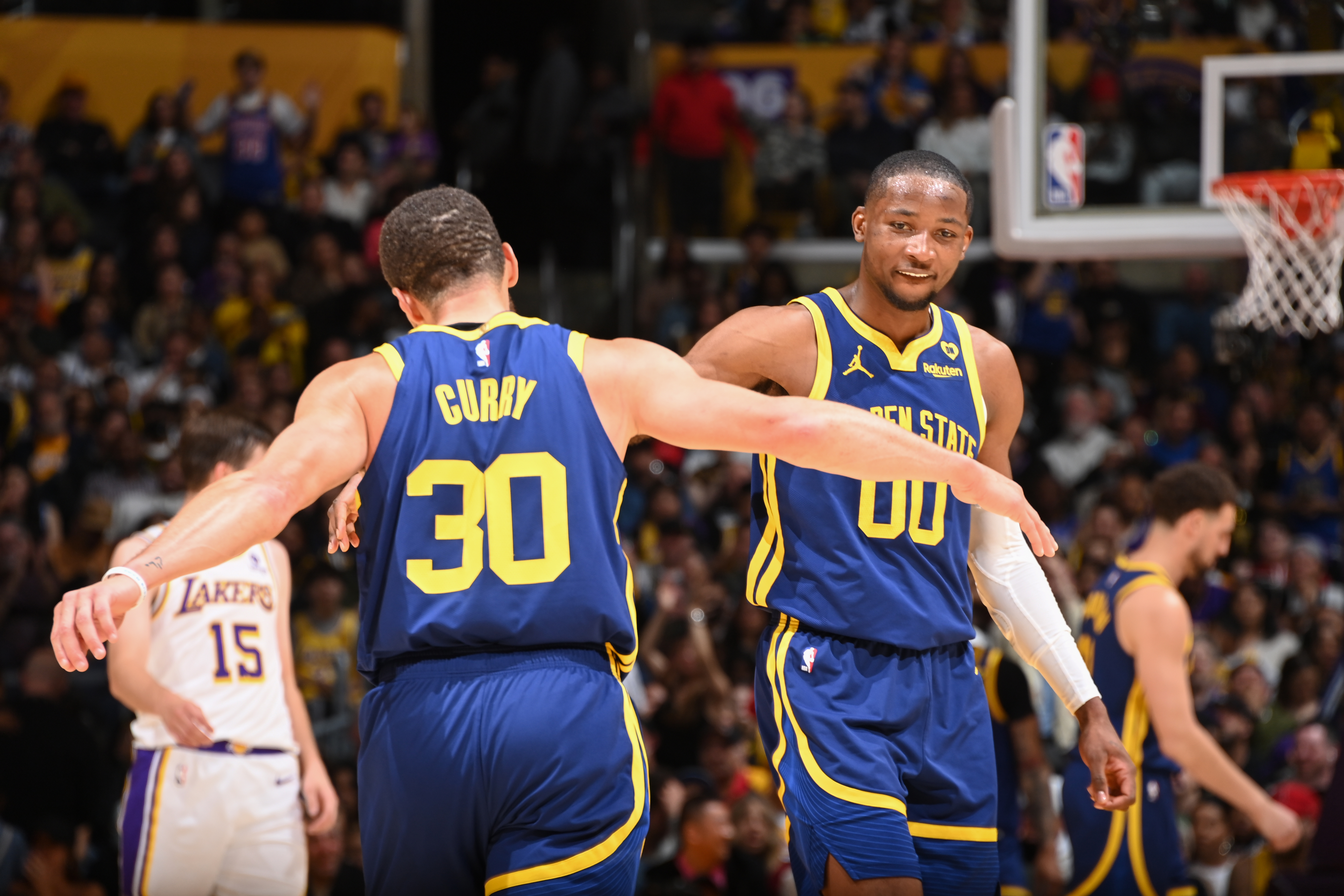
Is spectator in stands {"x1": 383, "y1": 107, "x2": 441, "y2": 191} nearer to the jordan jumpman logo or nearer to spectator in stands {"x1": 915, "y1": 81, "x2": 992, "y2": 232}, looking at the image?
spectator in stands {"x1": 915, "y1": 81, "x2": 992, "y2": 232}

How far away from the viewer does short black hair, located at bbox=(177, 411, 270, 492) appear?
582 centimetres

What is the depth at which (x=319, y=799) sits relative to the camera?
5.96 meters

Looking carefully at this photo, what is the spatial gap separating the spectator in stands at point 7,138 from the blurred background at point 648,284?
8cm

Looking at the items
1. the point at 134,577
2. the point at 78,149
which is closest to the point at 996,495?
the point at 134,577

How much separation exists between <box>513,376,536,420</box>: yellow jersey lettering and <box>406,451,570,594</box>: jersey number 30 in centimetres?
10

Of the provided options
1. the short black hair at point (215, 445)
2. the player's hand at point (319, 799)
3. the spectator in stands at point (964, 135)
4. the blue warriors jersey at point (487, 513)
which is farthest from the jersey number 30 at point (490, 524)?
the spectator in stands at point (964, 135)

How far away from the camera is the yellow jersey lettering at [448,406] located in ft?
11.7

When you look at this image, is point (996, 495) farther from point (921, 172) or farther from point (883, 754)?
point (921, 172)

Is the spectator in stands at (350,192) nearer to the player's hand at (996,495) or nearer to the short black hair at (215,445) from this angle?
the short black hair at (215,445)

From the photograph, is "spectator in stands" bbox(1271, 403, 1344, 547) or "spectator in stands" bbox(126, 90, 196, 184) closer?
"spectator in stands" bbox(1271, 403, 1344, 547)

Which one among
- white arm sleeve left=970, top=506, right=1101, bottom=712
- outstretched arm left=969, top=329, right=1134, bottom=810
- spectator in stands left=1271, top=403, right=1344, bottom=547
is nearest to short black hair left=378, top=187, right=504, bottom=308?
outstretched arm left=969, top=329, right=1134, bottom=810

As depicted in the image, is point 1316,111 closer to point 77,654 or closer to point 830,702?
point 830,702

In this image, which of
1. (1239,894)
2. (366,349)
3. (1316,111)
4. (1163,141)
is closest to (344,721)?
(366,349)

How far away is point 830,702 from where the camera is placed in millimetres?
4352
